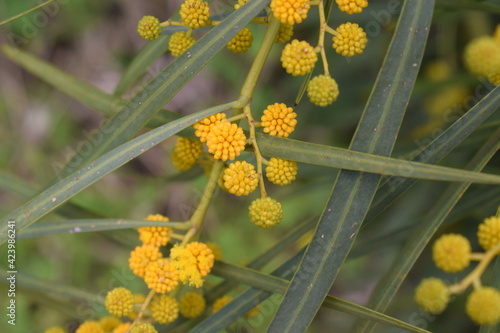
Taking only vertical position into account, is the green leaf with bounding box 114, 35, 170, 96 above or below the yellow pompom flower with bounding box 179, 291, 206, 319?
above

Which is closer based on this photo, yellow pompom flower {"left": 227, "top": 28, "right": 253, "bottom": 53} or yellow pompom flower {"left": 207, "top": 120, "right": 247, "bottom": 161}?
yellow pompom flower {"left": 207, "top": 120, "right": 247, "bottom": 161}

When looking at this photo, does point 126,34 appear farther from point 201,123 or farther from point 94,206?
point 201,123

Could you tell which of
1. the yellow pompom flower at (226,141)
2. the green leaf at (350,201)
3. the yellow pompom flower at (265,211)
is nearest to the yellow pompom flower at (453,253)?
the green leaf at (350,201)

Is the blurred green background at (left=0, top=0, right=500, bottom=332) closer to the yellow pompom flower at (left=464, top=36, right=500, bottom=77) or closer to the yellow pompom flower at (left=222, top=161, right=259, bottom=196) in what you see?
the yellow pompom flower at (left=464, top=36, right=500, bottom=77)

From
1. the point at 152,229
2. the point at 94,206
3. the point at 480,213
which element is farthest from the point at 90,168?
the point at 94,206

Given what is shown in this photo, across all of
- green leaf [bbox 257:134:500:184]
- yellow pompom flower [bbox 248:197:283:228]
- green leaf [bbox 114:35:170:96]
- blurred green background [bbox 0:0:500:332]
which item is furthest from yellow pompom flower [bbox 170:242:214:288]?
blurred green background [bbox 0:0:500:332]

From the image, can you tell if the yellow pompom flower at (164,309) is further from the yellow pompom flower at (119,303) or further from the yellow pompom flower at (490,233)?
the yellow pompom flower at (490,233)

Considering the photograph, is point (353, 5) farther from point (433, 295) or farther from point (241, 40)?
point (433, 295)
